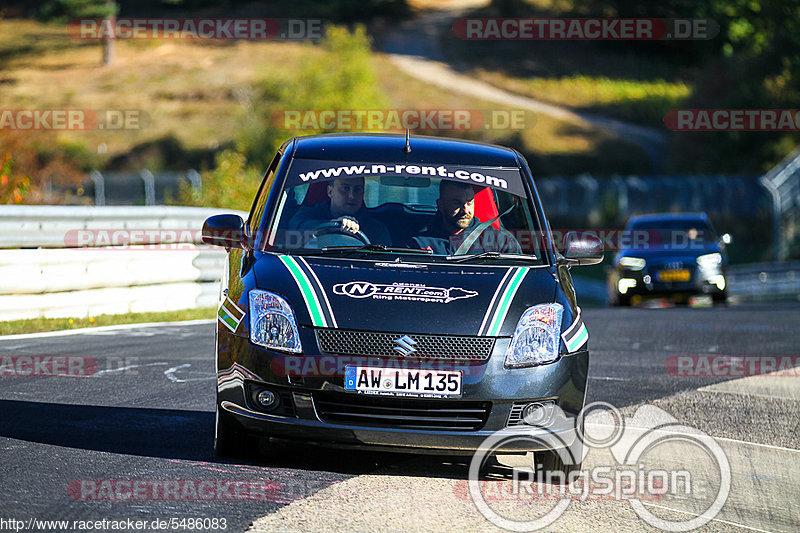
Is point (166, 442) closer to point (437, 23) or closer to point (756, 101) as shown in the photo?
point (756, 101)

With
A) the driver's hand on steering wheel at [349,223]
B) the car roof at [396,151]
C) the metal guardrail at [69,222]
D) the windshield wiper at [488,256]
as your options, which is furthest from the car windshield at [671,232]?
the driver's hand on steering wheel at [349,223]

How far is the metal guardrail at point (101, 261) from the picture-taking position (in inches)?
469

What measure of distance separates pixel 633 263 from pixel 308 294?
14.7 meters

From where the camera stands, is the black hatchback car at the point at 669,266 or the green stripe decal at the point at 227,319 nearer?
the green stripe decal at the point at 227,319

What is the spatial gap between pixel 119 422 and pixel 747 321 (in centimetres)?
1112

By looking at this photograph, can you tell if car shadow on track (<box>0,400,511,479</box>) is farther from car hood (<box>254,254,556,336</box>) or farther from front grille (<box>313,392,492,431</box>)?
car hood (<box>254,254,556,336</box>)

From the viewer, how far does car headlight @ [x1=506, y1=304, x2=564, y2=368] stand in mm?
5867

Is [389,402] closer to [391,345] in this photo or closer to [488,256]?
[391,345]

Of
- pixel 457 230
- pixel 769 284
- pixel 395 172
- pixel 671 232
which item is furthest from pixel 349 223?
pixel 769 284

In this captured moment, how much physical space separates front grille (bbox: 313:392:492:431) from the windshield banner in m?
1.69

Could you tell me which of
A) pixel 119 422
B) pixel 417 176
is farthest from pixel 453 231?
pixel 119 422

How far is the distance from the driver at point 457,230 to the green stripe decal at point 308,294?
2.60 feet

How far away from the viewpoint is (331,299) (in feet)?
19.3

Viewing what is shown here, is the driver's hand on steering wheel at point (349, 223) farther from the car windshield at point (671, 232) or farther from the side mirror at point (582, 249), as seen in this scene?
the car windshield at point (671, 232)
